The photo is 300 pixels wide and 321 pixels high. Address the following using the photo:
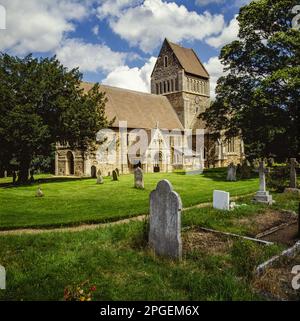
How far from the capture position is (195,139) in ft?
146

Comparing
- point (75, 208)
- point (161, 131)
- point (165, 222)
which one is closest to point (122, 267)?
point (165, 222)

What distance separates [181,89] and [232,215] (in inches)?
1486

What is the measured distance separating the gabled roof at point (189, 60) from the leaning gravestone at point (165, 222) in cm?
4197

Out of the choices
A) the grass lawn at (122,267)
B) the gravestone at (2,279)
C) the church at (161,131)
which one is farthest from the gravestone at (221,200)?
the church at (161,131)

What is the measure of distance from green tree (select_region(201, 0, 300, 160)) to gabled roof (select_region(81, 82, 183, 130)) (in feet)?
39.7

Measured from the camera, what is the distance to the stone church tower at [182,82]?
45934mm

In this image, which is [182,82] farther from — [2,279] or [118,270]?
[2,279]

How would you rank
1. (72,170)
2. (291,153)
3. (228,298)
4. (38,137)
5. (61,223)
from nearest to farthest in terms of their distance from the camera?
(228,298), (61,223), (38,137), (291,153), (72,170)

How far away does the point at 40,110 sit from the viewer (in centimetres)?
2495

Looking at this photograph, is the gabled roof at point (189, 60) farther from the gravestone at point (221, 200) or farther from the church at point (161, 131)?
the gravestone at point (221, 200)

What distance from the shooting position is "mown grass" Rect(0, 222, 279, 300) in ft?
16.2

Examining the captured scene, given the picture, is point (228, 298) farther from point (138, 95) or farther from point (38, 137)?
point (138, 95)

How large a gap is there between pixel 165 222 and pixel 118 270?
4.72ft

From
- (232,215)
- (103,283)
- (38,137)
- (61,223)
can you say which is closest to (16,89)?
(38,137)
